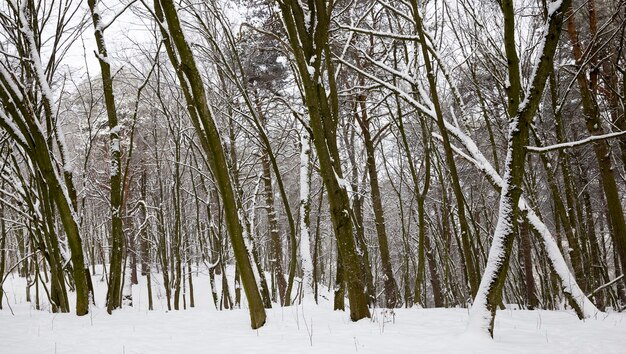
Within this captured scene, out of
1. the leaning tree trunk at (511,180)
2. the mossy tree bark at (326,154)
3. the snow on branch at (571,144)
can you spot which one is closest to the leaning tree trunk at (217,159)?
the mossy tree bark at (326,154)

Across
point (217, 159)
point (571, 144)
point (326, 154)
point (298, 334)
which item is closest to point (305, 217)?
point (326, 154)

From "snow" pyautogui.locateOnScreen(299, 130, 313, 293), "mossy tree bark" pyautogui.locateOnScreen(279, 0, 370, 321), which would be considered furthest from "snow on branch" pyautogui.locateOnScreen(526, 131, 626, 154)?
"snow" pyautogui.locateOnScreen(299, 130, 313, 293)


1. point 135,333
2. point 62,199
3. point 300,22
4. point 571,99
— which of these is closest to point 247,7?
point 300,22

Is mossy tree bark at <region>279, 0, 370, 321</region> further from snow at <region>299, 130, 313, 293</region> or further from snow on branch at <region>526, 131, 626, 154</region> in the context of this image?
snow at <region>299, 130, 313, 293</region>

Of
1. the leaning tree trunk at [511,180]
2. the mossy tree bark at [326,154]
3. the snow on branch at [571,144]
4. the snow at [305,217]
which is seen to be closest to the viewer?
the snow on branch at [571,144]

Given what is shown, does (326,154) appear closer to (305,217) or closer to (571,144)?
(571,144)

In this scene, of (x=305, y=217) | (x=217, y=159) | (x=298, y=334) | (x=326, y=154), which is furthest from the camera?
(x=305, y=217)

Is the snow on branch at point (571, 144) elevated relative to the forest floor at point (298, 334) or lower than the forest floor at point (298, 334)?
elevated

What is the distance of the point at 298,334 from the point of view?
10.7 ft

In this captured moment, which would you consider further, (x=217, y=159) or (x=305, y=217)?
(x=305, y=217)

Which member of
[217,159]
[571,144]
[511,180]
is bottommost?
[511,180]

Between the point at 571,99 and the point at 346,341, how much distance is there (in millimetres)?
11455

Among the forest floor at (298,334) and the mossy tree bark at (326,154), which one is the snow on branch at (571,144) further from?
the mossy tree bark at (326,154)

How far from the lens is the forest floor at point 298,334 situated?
9.04 ft
